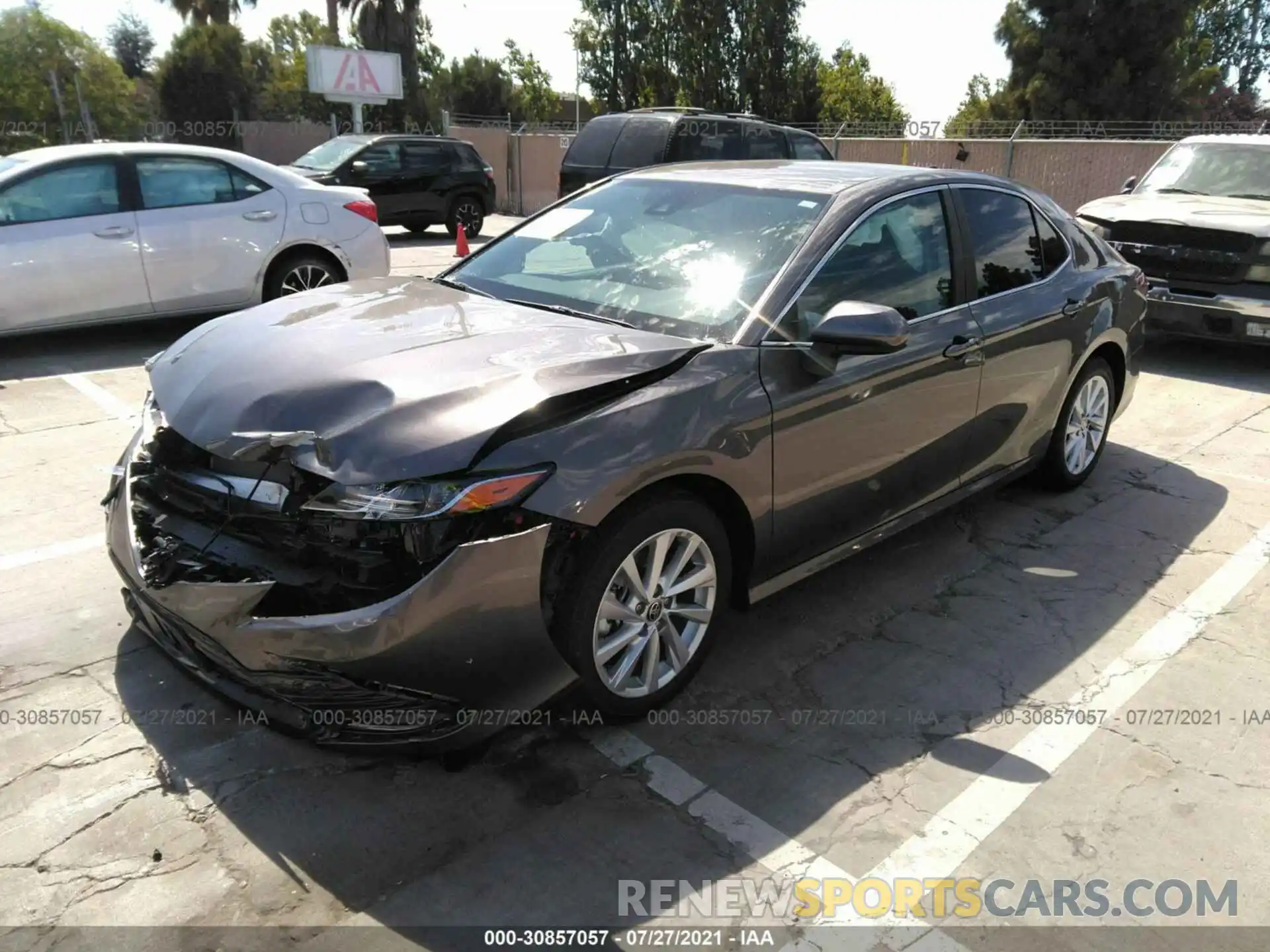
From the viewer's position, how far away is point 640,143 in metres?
11.8

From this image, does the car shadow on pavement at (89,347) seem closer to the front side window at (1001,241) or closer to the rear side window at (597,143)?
the rear side window at (597,143)

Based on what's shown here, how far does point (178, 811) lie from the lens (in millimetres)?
2701

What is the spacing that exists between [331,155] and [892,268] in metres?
13.4

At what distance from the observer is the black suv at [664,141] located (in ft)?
38.2

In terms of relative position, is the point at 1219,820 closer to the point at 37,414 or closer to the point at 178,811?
the point at 178,811

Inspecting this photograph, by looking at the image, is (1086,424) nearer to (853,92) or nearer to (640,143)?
(640,143)

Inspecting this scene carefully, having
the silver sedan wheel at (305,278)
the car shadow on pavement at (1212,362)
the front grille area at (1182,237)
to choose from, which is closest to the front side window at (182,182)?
the silver sedan wheel at (305,278)

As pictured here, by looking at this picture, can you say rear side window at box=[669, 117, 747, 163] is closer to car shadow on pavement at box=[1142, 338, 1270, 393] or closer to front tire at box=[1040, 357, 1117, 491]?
car shadow on pavement at box=[1142, 338, 1270, 393]

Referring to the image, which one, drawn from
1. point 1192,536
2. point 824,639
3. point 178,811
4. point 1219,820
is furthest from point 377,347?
point 1192,536

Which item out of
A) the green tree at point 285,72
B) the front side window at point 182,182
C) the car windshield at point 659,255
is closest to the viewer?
the car windshield at point 659,255

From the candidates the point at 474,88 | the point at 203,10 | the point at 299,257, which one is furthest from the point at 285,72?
the point at 299,257

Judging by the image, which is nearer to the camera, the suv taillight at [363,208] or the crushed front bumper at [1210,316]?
the crushed front bumper at [1210,316]

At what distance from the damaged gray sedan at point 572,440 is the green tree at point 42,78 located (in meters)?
41.8

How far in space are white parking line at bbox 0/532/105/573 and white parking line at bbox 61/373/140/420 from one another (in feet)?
6.23
